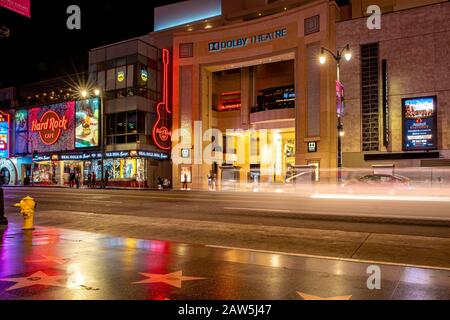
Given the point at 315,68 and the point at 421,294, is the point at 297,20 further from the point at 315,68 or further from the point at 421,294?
the point at 421,294

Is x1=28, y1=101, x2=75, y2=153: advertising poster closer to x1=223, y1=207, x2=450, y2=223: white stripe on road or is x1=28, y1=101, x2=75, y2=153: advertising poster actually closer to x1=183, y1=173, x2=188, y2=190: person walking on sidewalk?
x1=183, y1=173, x2=188, y2=190: person walking on sidewalk

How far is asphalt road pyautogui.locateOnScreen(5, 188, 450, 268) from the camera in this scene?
918 centimetres

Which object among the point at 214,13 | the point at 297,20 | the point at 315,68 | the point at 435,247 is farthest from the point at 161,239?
the point at 214,13

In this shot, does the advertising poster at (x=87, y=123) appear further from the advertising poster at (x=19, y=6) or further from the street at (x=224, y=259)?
the advertising poster at (x=19, y=6)

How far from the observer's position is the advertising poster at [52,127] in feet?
164

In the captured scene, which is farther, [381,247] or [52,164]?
[52,164]

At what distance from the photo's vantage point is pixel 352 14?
42.3 meters

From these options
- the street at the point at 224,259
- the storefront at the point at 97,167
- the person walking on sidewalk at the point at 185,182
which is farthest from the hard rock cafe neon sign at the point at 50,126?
the street at the point at 224,259

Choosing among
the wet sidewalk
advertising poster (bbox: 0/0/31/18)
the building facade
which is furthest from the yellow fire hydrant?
the building facade

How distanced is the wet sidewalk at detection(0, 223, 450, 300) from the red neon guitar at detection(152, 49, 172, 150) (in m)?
37.0

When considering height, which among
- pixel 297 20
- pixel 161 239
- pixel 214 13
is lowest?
pixel 161 239
